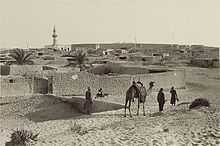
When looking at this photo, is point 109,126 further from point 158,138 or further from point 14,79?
point 14,79

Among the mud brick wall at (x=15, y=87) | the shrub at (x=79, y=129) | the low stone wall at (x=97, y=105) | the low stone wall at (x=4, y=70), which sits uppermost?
the low stone wall at (x=4, y=70)

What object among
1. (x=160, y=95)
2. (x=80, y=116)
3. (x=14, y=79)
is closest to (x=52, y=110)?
(x=80, y=116)

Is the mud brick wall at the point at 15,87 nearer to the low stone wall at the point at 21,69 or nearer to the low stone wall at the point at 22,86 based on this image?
the low stone wall at the point at 22,86

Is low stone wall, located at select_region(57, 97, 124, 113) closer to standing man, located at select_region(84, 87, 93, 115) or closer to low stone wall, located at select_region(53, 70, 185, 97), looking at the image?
standing man, located at select_region(84, 87, 93, 115)

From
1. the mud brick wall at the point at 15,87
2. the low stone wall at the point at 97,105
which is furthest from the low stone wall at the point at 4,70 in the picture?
the low stone wall at the point at 97,105

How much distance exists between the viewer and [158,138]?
7.91 m

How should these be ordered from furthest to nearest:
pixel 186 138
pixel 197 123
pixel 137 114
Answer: pixel 137 114, pixel 197 123, pixel 186 138

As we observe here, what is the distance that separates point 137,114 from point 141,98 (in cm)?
47

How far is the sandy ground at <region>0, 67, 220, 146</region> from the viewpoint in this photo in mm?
7887

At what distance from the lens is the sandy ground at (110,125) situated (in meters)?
7.89

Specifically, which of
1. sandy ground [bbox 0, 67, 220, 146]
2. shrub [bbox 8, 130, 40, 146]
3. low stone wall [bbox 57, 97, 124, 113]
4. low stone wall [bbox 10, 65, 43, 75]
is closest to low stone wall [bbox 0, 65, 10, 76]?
low stone wall [bbox 10, 65, 43, 75]

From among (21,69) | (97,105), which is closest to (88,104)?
(97,105)

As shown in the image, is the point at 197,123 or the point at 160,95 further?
the point at 160,95

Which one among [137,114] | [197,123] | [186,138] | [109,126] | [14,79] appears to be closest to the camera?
[186,138]
